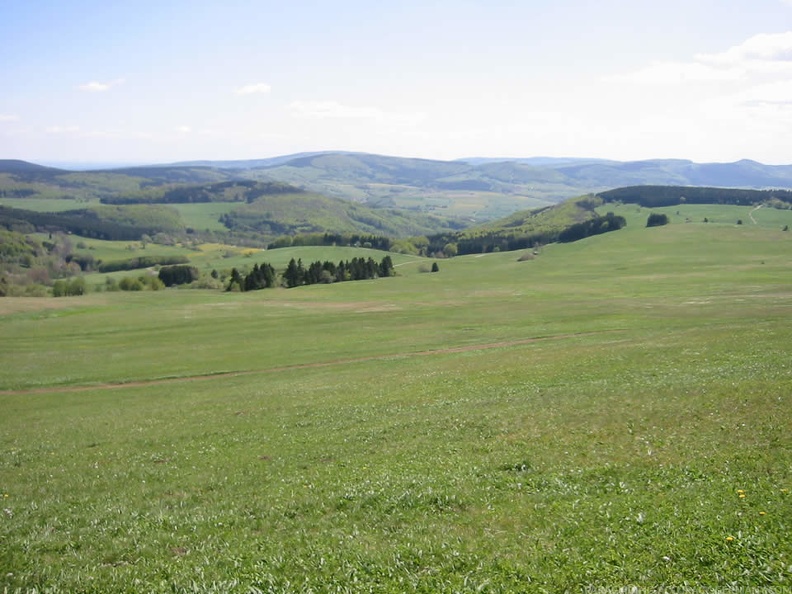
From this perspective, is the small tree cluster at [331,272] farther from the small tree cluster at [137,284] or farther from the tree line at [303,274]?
the small tree cluster at [137,284]

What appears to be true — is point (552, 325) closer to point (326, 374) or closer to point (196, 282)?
point (326, 374)

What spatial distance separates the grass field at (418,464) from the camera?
11281 mm

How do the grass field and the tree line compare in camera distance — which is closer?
the grass field

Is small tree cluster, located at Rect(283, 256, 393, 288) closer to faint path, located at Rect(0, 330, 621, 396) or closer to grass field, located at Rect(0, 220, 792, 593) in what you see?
grass field, located at Rect(0, 220, 792, 593)

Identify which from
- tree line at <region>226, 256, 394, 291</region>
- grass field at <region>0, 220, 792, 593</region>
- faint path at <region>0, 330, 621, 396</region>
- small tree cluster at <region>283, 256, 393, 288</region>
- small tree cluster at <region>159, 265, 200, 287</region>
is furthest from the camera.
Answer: small tree cluster at <region>159, 265, 200, 287</region>

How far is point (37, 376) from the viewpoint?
161ft

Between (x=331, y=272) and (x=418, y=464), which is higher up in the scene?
(x=418, y=464)

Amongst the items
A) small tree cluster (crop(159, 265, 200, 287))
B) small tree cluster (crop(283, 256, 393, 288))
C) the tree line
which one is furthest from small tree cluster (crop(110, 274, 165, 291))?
small tree cluster (crop(283, 256, 393, 288))

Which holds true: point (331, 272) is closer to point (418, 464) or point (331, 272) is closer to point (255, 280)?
point (255, 280)

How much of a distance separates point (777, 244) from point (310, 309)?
142 meters

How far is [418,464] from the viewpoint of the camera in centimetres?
1889

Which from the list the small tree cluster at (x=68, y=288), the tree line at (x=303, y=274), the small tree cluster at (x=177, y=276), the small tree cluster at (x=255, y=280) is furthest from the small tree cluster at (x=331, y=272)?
the small tree cluster at (x=68, y=288)

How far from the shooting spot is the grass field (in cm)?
1128

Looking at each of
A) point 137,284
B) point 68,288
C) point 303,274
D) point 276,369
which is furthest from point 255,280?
point 276,369
